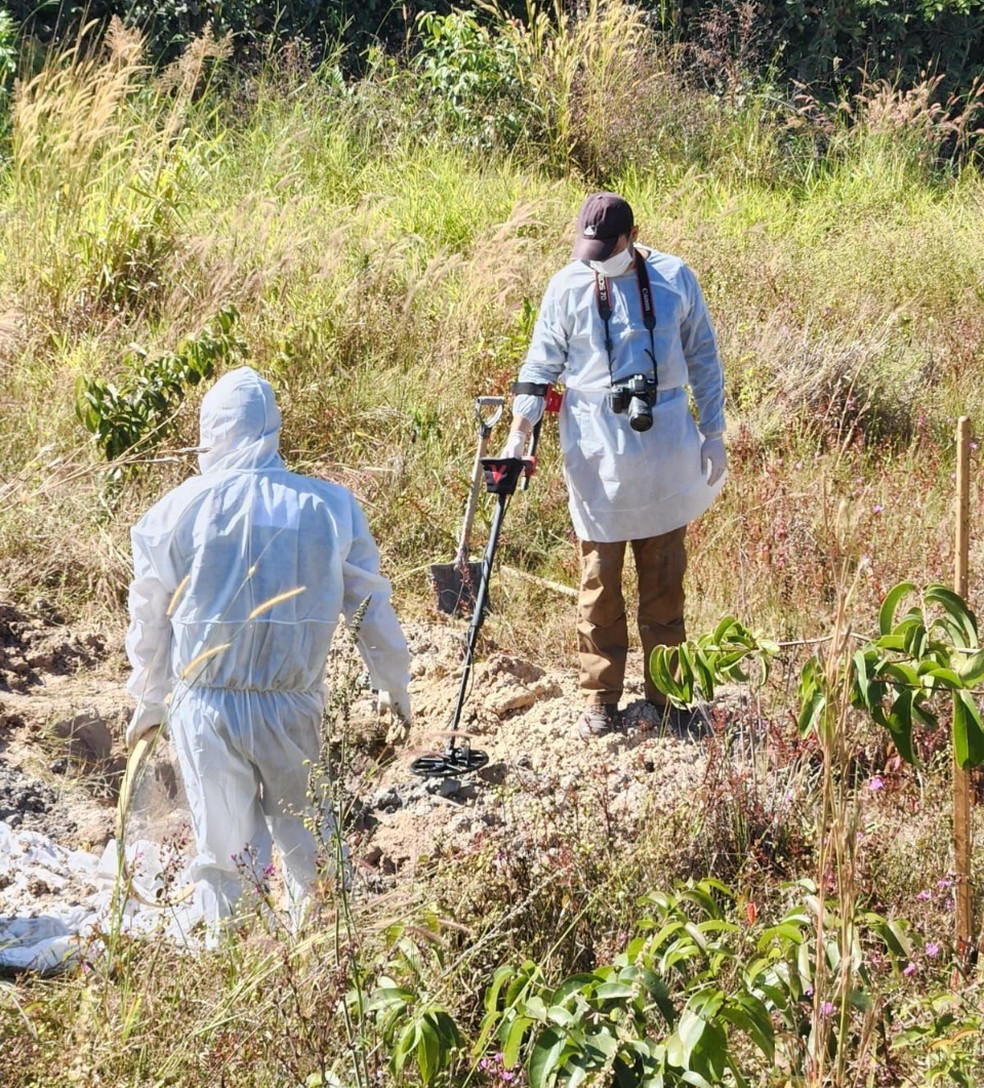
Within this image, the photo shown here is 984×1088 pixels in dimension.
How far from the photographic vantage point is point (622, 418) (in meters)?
5.24

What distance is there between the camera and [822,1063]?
2.33 meters

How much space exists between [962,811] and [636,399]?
7.01 feet

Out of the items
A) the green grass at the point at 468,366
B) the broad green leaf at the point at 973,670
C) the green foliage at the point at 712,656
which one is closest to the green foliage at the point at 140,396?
the green grass at the point at 468,366

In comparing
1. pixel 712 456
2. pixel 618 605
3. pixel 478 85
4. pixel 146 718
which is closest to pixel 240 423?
pixel 146 718

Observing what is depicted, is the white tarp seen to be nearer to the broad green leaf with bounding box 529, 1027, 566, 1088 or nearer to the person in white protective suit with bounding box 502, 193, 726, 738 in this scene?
the broad green leaf with bounding box 529, 1027, 566, 1088

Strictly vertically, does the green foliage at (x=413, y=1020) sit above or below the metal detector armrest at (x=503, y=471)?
above

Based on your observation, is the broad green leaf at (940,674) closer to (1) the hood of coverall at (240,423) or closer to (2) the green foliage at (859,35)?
(1) the hood of coverall at (240,423)

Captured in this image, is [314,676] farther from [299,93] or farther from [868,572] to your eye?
[299,93]

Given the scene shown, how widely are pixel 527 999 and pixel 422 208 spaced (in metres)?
8.03

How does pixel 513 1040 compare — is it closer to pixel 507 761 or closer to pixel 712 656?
pixel 712 656

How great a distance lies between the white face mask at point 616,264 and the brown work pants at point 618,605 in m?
0.98

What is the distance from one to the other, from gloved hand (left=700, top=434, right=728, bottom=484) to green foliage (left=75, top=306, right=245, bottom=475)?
98.9 inches

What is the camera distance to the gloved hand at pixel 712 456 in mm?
5387

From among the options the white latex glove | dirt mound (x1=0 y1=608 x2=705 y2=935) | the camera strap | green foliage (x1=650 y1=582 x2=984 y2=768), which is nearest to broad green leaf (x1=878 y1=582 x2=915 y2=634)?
green foliage (x1=650 y1=582 x2=984 y2=768)
